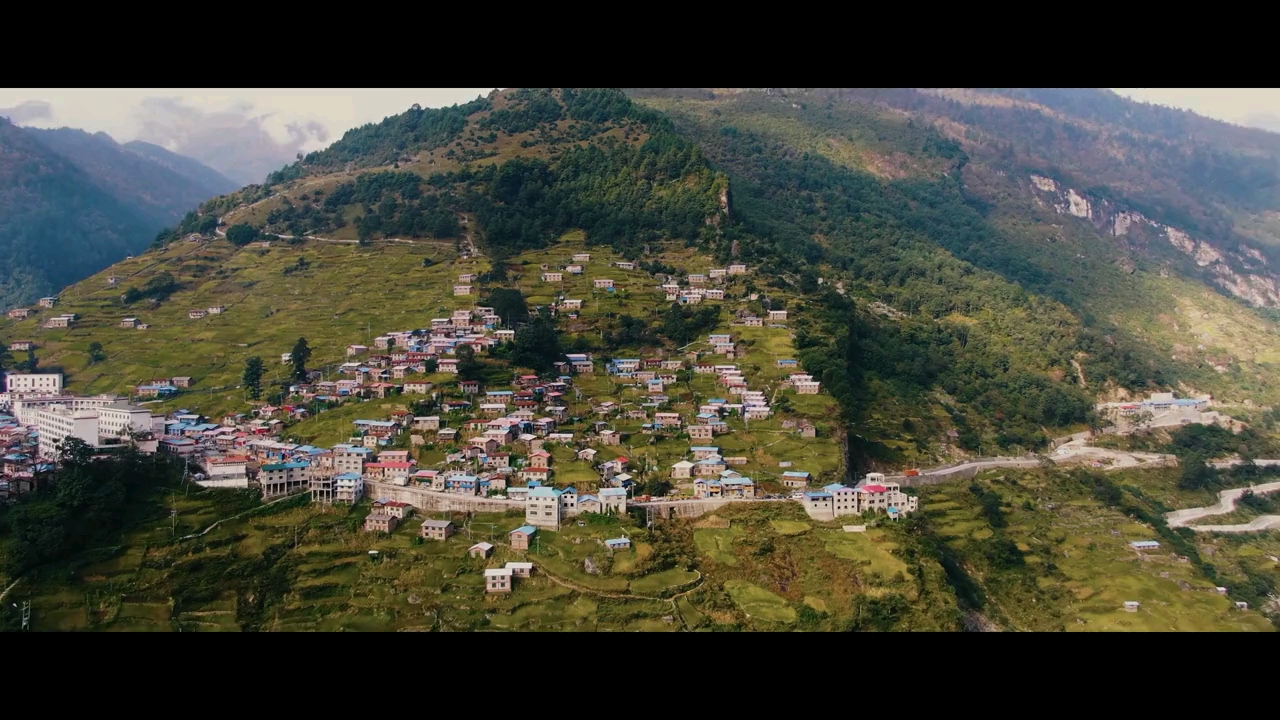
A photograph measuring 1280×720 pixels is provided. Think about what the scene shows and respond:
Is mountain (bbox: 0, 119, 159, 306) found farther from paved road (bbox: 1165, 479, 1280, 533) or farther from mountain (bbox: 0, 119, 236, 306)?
paved road (bbox: 1165, 479, 1280, 533)

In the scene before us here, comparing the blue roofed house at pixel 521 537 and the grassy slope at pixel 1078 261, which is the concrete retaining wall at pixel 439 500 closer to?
the blue roofed house at pixel 521 537

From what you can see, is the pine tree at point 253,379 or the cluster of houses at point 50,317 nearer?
the pine tree at point 253,379

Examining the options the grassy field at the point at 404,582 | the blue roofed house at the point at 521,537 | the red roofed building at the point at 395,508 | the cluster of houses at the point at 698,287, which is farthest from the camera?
the cluster of houses at the point at 698,287

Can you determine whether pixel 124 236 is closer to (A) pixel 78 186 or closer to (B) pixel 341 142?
(A) pixel 78 186

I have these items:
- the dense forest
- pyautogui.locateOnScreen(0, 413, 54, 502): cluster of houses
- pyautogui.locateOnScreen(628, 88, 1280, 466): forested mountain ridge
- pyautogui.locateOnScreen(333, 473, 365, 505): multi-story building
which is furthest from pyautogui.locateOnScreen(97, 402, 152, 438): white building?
pyautogui.locateOnScreen(628, 88, 1280, 466): forested mountain ridge

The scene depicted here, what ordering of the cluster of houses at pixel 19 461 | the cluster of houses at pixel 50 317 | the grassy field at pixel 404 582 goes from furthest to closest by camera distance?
the cluster of houses at pixel 50 317 < the cluster of houses at pixel 19 461 < the grassy field at pixel 404 582

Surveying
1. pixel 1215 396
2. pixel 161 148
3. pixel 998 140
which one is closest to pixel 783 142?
pixel 998 140

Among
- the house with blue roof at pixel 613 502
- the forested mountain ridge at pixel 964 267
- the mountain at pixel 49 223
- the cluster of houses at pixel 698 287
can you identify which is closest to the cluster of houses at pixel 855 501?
the house with blue roof at pixel 613 502
